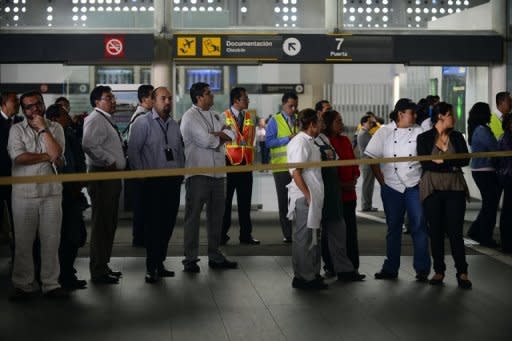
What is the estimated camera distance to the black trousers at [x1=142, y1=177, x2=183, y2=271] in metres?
10.3

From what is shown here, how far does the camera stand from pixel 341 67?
32.2m

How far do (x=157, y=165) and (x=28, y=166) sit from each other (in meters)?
1.51

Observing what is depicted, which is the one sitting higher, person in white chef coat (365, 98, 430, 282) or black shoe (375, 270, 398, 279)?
person in white chef coat (365, 98, 430, 282)

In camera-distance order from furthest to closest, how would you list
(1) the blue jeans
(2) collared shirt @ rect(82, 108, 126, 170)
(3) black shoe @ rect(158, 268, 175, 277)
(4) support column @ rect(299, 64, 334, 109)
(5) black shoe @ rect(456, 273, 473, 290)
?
1. (4) support column @ rect(299, 64, 334, 109)
2. (3) black shoe @ rect(158, 268, 175, 277)
3. (1) the blue jeans
4. (2) collared shirt @ rect(82, 108, 126, 170)
5. (5) black shoe @ rect(456, 273, 473, 290)

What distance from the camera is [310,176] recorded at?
9898 millimetres

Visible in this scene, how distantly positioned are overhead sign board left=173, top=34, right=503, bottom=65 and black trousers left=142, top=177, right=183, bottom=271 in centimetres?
659

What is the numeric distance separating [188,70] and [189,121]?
688 centimetres

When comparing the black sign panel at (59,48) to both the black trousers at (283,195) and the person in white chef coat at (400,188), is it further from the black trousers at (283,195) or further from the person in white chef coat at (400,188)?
the person in white chef coat at (400,188)

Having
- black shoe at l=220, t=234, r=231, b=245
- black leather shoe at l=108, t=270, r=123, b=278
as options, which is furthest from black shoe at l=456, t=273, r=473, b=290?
black shoe at l=220, t=234, r=231, b=245

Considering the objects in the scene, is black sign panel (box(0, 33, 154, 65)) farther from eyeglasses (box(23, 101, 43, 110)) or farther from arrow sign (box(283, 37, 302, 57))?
eyeglasses (box(23, 101, 43, 110))

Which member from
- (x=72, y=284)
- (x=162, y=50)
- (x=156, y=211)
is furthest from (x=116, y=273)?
(x=162, y=50)

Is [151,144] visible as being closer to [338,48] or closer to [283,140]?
[283,140]

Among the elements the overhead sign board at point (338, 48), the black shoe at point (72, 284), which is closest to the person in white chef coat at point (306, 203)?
the black shoe at point (72, 284)

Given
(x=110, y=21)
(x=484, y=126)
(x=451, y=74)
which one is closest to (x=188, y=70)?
(x=110, y=21)
